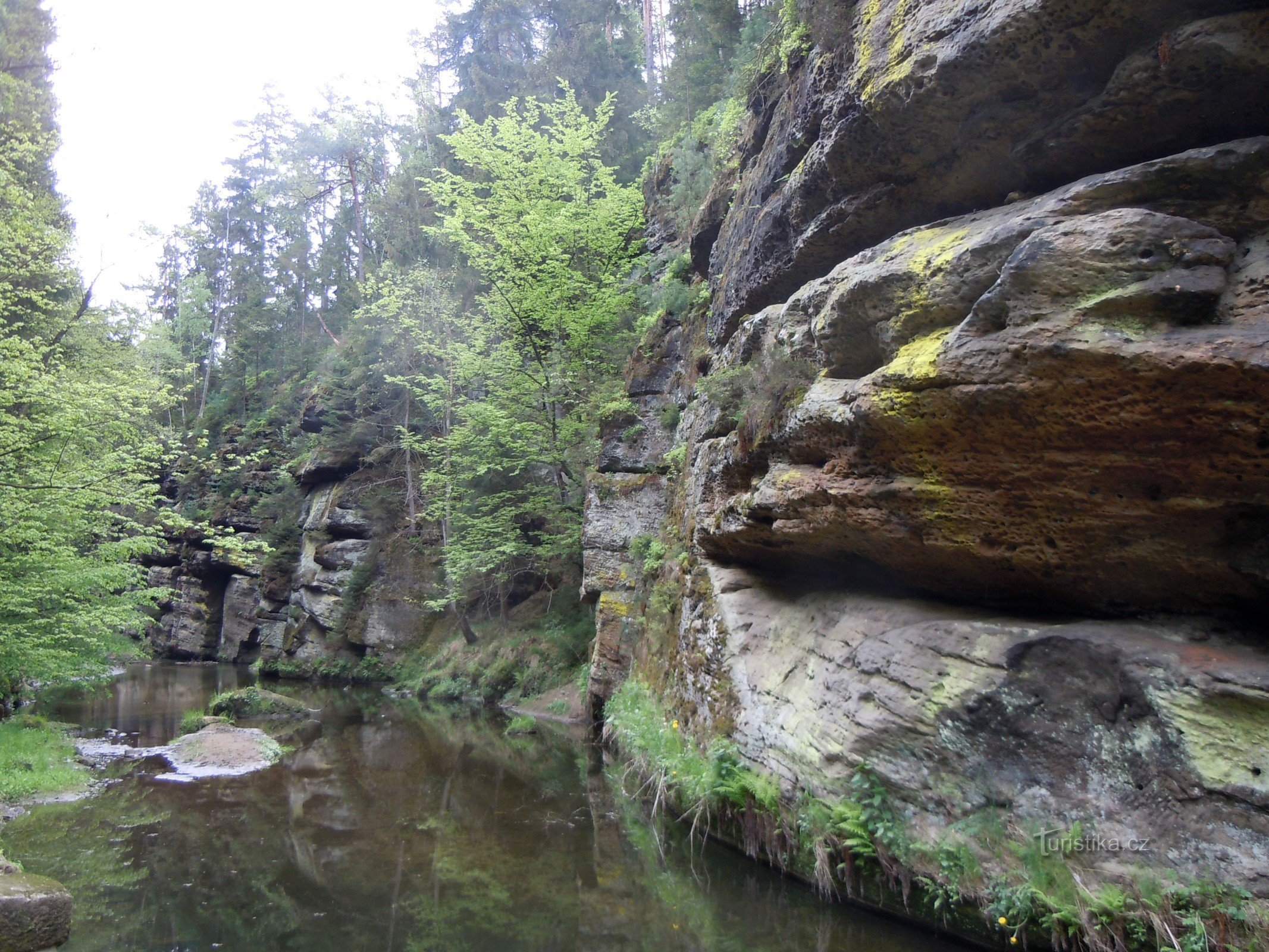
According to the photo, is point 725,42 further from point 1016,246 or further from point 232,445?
point 232,445

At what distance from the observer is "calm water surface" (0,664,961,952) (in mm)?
5789

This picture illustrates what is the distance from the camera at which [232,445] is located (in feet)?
116

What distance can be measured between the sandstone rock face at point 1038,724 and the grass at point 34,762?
971cm

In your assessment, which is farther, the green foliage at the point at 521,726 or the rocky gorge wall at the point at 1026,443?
the green foliage at the point at 521,726

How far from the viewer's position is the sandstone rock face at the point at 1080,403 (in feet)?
14.8

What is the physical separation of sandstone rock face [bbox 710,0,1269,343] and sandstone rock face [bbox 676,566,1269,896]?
3.87 m

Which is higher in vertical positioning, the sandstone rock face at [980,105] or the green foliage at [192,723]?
the sandstone rock face at [980,105]

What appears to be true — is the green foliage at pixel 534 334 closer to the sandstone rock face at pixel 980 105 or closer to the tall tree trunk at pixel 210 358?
the sandstone rock face at pixel 980 105

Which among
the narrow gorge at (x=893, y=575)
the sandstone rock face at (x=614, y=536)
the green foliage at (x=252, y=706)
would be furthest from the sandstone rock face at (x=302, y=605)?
the sandstone rock face at (x=614, y=536)

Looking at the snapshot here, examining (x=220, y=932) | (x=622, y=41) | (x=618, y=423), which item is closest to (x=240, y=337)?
(x=622, y=41)

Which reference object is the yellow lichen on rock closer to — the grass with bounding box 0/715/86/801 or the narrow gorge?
the narrow gorge

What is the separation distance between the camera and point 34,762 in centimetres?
1073

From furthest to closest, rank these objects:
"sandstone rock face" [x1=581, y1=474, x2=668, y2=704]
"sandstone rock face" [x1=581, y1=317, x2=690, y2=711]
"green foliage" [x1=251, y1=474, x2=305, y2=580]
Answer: "green foliage" [x1=251, y1=474, x2=305, y2=580] < "sandstone rock face" [x1=581, y1=317, x2=690, y2=711] < "sandstone rock face" [x1=581, y1=474, x2=668, y2=704]

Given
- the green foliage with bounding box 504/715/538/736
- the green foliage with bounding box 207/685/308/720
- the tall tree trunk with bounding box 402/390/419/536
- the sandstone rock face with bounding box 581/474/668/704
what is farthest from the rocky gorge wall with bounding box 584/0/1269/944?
the tall tree trunk with bounding box 402/390/419/536
